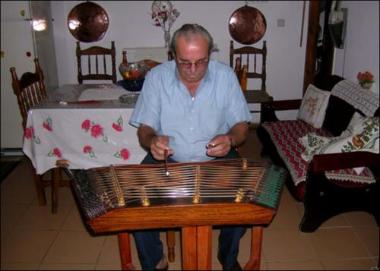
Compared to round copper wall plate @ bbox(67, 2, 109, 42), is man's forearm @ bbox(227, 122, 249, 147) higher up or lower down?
lower down

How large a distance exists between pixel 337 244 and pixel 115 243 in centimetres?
140

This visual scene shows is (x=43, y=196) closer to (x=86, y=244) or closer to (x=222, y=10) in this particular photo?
(x=86, y=244)

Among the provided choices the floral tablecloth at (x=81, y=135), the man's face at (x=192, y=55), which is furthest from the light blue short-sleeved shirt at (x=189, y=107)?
the floral tablecloth at (x=81, y=135)

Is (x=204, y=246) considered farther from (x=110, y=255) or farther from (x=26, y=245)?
(x=26, y=245)

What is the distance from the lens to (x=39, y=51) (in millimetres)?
3729

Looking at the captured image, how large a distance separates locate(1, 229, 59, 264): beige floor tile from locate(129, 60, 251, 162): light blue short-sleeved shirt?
1090 millimetres

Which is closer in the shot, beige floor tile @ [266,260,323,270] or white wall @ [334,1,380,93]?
beige floor tile @ [266,260,323,270]

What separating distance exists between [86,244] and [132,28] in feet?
9.08

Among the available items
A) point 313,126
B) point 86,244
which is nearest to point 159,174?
point 86,244

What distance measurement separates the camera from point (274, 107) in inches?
138

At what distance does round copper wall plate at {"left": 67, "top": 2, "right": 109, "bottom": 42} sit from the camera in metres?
4.27

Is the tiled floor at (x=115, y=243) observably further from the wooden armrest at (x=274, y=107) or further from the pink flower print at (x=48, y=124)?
the wooden armrest at (x=274, y=107)

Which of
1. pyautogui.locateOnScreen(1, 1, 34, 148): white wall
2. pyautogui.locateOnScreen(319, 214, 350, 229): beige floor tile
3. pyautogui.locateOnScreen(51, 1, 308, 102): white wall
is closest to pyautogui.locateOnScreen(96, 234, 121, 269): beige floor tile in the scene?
pyautogui.locateOnScreen(319, 214, 350, 229): beige floor tile

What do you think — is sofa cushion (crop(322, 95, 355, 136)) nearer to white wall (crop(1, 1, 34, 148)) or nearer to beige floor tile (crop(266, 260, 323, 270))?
beige floor tile (crop(266, 260, 323, 270))
